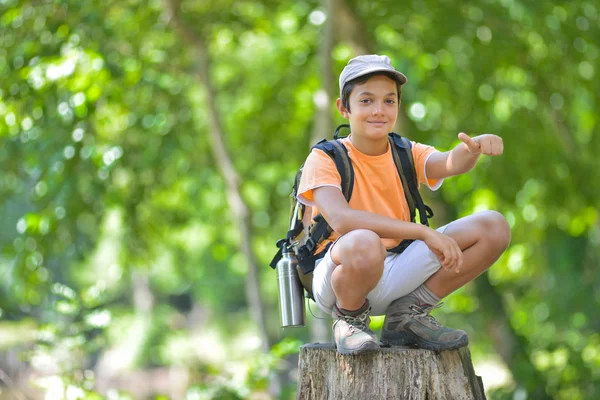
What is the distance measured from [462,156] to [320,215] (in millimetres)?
571

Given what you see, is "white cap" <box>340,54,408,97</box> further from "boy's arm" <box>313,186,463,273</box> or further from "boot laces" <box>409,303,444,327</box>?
"boot laces" <box>409,303,444,327</box>

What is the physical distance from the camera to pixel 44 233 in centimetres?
784

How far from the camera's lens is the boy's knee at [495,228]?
3057 millimetres

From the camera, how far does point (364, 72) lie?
3.12 m

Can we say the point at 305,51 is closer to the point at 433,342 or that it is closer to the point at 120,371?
the point at 433,342

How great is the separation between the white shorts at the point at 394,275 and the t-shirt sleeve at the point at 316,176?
0.23m

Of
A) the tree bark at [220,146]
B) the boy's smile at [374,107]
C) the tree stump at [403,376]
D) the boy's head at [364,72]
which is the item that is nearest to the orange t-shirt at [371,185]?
the boy's smile at [374,107]

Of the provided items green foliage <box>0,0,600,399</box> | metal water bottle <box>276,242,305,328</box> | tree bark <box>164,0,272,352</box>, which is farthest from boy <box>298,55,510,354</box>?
tree bark <box>164,0,272,352</box>

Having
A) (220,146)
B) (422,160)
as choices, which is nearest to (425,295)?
(422,160)

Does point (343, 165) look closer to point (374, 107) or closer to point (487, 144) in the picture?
point (374, 107)

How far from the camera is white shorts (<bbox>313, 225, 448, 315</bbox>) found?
3.11m

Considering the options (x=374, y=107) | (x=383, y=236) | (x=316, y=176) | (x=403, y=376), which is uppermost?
(x=374, y=107)

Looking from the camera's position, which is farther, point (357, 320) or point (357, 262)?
point (357, 320)

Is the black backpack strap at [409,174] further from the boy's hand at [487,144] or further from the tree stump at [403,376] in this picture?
the tree stump at [403,376]
